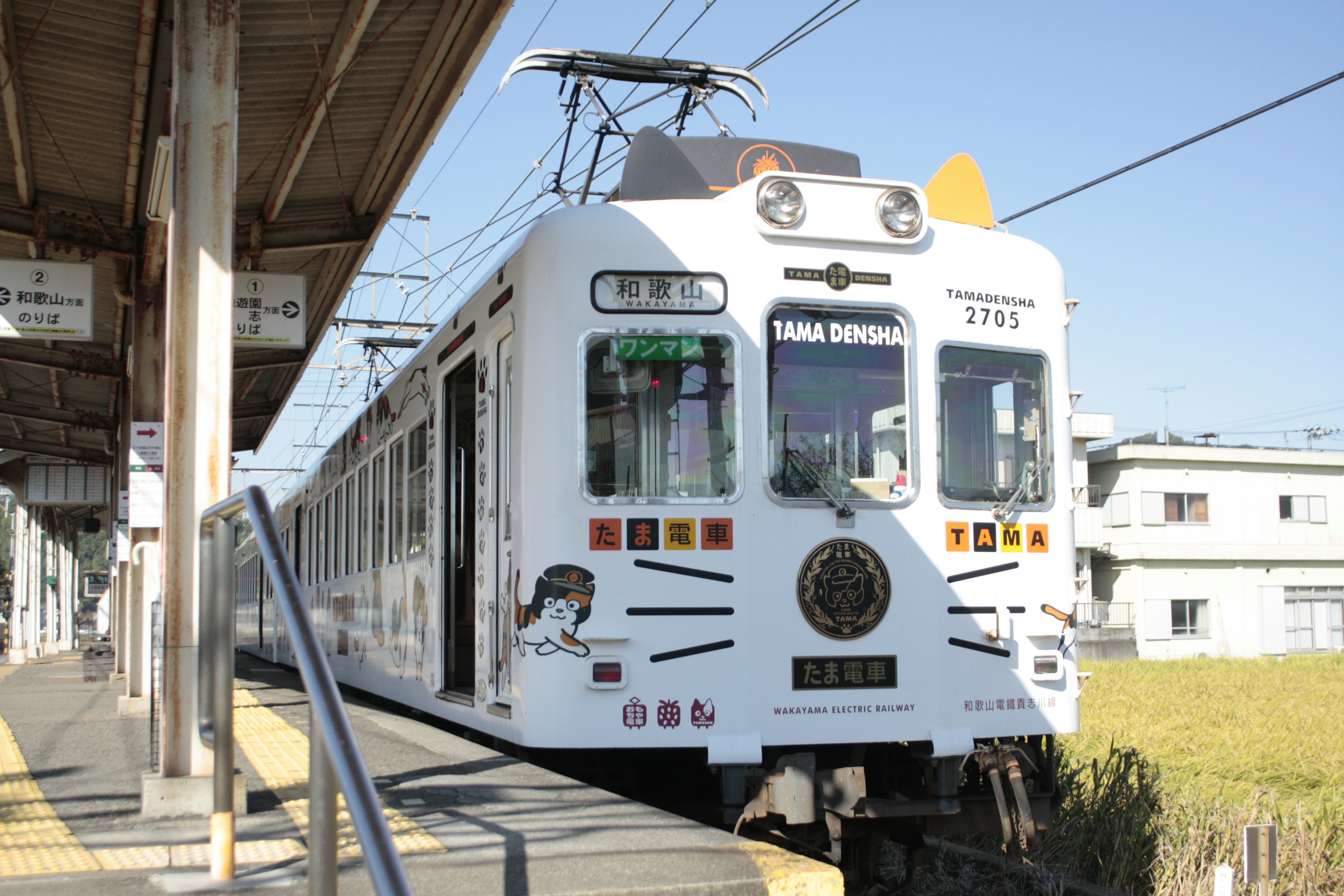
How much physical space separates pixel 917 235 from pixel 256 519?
3466mm

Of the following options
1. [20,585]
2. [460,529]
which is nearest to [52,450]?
[20,585]

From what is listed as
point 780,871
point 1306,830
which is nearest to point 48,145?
point 780,871

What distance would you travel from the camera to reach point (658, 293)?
5199 mm

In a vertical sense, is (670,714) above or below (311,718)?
below

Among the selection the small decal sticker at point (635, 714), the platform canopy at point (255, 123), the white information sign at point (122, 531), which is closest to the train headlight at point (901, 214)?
the small decal sticker at point (635, 714)

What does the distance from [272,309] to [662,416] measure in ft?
22.4

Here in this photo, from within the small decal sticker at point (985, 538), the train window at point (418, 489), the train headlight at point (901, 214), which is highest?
the train headlight at point (901, 214)

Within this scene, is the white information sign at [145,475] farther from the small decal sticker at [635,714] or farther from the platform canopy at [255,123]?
the small decal sticker at [635,714]

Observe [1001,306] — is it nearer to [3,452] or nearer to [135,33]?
[135,33]

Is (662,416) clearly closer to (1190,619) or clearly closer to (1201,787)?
(1201,787)

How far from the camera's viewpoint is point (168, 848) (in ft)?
13.0

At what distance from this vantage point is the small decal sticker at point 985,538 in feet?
17.8

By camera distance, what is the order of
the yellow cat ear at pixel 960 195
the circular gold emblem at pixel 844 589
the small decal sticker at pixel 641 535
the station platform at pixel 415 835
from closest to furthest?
the station platform at pixel 415 835 < the small decal sticker at pixel 641 535 < the circular gold emblem at pixel 844 589 < the yellow cat ear at pixel 960 195

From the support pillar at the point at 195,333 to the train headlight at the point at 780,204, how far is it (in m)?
2.28
